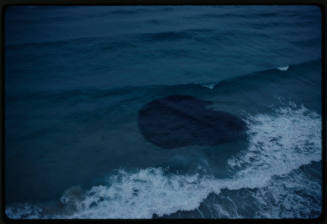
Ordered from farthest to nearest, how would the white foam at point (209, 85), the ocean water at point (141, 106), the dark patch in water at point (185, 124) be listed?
1. the white foam at point (209, 85)
2. the dark patch in water at point (185, 124)
3. the ocean water at point (141, 106)

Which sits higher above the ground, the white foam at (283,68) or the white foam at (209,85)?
the white foam at (283,68)

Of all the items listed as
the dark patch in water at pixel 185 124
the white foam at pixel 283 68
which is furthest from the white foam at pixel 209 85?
the white foam at pixel 283 68

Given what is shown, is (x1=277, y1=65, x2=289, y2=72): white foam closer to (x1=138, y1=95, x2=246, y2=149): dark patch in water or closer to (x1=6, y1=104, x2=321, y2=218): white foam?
(x1=6, y1=104, x2=321, y2=218): white foam

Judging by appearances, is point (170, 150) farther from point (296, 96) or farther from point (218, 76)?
point (296, 96)

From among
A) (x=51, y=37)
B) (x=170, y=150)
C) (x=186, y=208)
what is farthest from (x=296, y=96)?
(x=51, y=37)

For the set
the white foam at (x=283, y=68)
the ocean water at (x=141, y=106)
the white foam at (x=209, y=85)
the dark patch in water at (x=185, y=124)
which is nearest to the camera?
the ocean water at (x=141, y=106)

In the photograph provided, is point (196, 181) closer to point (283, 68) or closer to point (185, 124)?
point (185, 124)

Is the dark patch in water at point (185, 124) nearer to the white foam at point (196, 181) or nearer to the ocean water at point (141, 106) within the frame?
the ocean water at point (141, 106)

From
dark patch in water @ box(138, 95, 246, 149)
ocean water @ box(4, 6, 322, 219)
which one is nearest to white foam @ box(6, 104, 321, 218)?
ocean water @ box(4, 6, 322, 219)
